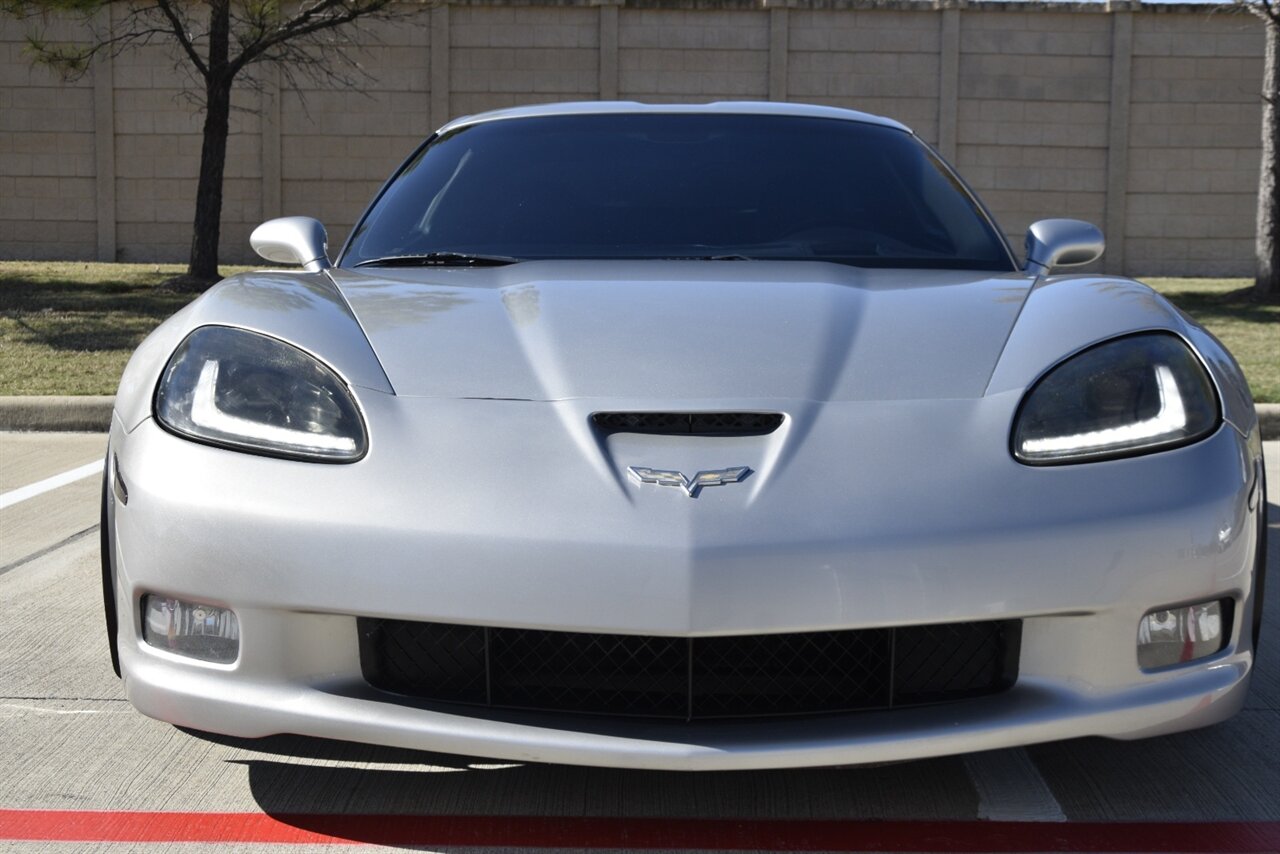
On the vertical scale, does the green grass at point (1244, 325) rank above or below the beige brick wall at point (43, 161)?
below

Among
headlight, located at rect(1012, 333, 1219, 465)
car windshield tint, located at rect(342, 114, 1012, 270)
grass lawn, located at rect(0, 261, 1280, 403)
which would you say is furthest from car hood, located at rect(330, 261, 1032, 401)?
grass lawn, located at rect(0, 261, 1280, 403)

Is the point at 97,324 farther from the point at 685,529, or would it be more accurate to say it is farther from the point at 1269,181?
the point at 1269,181

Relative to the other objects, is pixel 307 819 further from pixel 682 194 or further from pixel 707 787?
pixel 682 194

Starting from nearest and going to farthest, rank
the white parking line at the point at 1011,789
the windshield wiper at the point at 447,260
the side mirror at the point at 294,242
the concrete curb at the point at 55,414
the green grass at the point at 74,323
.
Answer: the white parking line at the point at 1011,789 < the windshield wiper at the point at 447,260 < the side mirror at the point at 294,242 < the concrete curb at the point at 55,414 < the green grass at the point at 74,323

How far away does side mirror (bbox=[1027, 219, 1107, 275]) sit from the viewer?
3.31m

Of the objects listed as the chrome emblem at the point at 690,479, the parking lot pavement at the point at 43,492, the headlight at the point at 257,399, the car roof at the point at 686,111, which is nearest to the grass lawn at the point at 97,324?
the parking lot pavement at the point at 43,492

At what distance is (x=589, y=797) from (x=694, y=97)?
18.6 meters

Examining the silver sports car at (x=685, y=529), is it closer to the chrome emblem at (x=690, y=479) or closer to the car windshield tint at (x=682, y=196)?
the chrome emblem at (x=690, y=479)

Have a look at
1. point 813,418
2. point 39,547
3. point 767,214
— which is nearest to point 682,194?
point 767,214

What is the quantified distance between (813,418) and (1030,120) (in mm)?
19494

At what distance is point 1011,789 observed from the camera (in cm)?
245

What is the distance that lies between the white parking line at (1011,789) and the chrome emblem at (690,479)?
30.6 inches

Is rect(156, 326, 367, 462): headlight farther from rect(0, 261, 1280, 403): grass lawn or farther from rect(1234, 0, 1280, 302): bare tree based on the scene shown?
rect(1234, 0, 1280, 302): bare tree

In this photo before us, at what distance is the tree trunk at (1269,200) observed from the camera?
1314 cm
